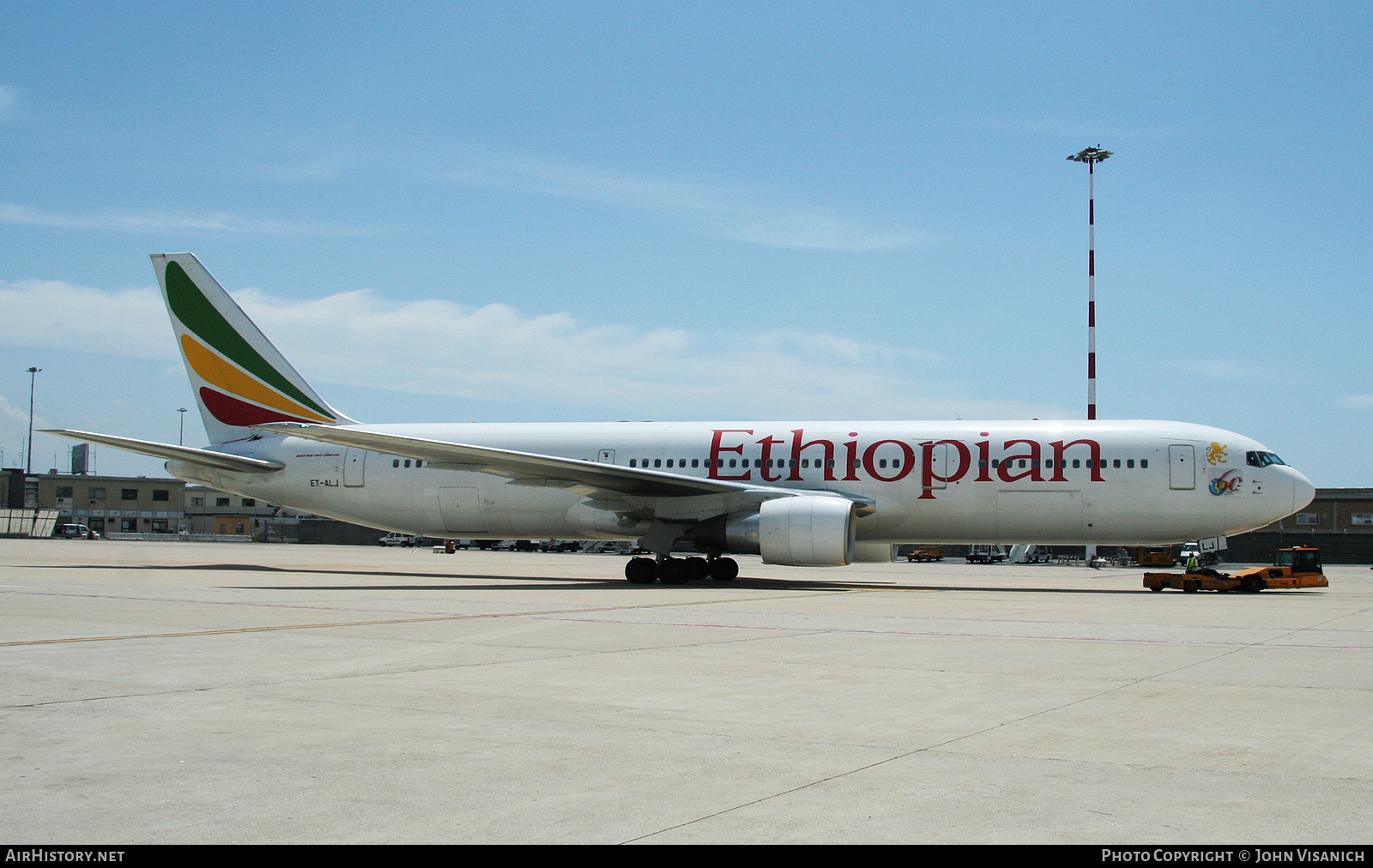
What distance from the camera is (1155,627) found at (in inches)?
539

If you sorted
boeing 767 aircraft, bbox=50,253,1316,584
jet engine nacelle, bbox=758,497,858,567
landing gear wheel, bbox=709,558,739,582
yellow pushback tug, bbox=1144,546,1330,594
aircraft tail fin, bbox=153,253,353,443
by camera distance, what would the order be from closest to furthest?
jet engine nacelle, bbox=758,497,858,567, boeing 767 aircraft, bbox=50,253,1316,584, yellow pushback tug, bbox=1144,546,1330,594, landing gear wheel, bbox=709,558,739,582, aircraft tail fin, bbox=153,253,353,443

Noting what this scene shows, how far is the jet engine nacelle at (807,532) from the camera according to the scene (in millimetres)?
21672

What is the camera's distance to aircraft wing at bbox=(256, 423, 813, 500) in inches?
873

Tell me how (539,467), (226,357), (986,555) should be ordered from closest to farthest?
(539,467) < (226,357) < (986,555)

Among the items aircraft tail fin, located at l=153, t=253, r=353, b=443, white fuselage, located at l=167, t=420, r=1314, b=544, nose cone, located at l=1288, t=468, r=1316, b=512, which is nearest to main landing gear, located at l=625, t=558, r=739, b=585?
white fuselage, located at l=167, t=420, r=1314, b=544

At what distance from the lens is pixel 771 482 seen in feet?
80.8

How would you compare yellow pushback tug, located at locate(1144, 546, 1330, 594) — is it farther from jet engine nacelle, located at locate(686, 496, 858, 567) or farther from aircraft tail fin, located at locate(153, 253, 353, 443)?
aircraft tail fin, located at locate(153, 253, 353, 443)

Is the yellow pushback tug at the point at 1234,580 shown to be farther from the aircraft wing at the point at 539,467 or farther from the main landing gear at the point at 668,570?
the main landing gear at the point at 668,570

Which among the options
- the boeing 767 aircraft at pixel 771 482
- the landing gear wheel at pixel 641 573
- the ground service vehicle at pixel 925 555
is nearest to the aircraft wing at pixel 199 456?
the boeing 767 aircraft at pixel 771 482

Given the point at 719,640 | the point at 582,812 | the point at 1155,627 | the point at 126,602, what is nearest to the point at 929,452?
the point at 1155,627

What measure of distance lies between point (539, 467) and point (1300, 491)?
15.6 metres

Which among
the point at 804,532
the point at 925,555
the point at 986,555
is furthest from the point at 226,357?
the point at 986,555

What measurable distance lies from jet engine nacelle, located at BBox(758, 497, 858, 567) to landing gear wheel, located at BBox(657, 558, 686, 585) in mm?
2443

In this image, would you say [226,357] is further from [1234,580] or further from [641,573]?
[1234,580]
